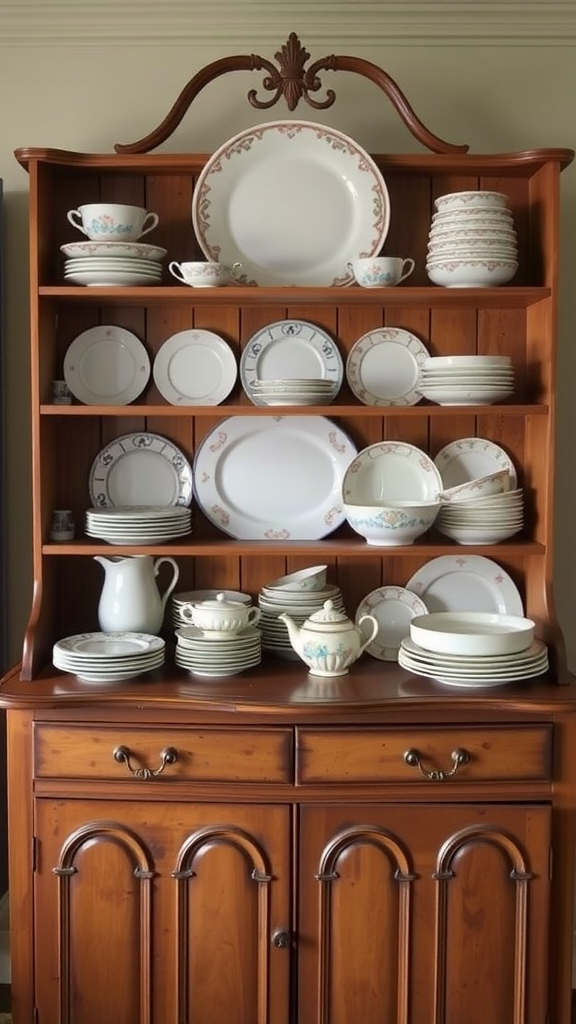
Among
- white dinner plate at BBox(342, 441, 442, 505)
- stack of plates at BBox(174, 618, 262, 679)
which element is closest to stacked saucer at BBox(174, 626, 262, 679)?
stack of plates at BBox(174, 618, 262, 679)

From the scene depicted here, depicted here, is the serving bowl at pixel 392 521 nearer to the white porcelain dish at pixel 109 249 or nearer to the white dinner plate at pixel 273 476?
the white dinner plate at pixel 273 476

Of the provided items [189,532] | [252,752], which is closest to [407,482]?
[189,532]

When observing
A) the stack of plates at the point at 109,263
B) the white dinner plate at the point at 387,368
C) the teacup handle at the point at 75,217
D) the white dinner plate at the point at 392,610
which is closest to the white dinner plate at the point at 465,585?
the white dinner plate at the point at 392,610

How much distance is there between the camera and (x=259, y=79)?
8.13ft

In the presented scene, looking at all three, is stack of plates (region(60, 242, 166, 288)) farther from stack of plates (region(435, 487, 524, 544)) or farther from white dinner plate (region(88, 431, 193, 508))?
stack of plates (region(435, 487, 524, 544))

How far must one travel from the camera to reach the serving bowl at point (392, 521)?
223 centimetres

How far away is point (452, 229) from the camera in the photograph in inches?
87.2

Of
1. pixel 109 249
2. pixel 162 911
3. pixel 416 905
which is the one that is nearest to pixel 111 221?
pixel 109 249

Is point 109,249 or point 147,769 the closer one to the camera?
point 147,769

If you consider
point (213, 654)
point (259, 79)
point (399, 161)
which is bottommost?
point (213, 654)

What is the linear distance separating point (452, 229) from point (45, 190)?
0.90 meters

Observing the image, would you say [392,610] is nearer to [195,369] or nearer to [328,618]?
[328,618]

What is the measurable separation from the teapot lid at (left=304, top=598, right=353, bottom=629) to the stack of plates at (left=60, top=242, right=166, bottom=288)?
810 mm

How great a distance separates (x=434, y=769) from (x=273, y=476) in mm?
788
